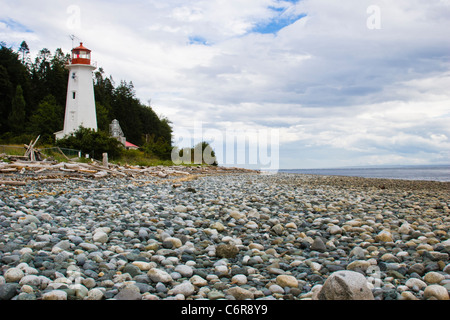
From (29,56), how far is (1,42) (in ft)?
44.5

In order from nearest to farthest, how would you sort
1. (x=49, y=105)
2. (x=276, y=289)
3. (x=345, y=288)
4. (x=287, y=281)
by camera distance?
(x=345, y=288), (x=276, y=289), (x=287, y=281), (x=49, y=105)

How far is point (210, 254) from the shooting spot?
4.13 meters

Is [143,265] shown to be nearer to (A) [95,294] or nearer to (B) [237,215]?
(A) [95,294]

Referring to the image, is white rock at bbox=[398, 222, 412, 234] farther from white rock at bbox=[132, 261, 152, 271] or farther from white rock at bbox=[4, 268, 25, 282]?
white rock at bbox=[4, 268, 25, 282]

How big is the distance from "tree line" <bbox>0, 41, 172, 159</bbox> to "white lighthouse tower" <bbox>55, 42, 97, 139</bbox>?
8.01 feet

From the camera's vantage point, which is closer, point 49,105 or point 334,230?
point 334,230

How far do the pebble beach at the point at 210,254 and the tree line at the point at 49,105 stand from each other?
26329 mm

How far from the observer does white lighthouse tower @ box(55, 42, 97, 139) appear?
34719 millimetres

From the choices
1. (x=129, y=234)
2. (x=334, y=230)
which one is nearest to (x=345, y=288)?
(x=334, y=230)

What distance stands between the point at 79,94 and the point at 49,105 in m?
13.1

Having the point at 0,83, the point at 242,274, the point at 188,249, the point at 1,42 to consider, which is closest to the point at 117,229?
the point at 188,249

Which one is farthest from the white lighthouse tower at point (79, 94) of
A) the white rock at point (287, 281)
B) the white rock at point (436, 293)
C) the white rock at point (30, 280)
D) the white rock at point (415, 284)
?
the white rock at point (436, 293)

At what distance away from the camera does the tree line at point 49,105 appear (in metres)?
42.7
